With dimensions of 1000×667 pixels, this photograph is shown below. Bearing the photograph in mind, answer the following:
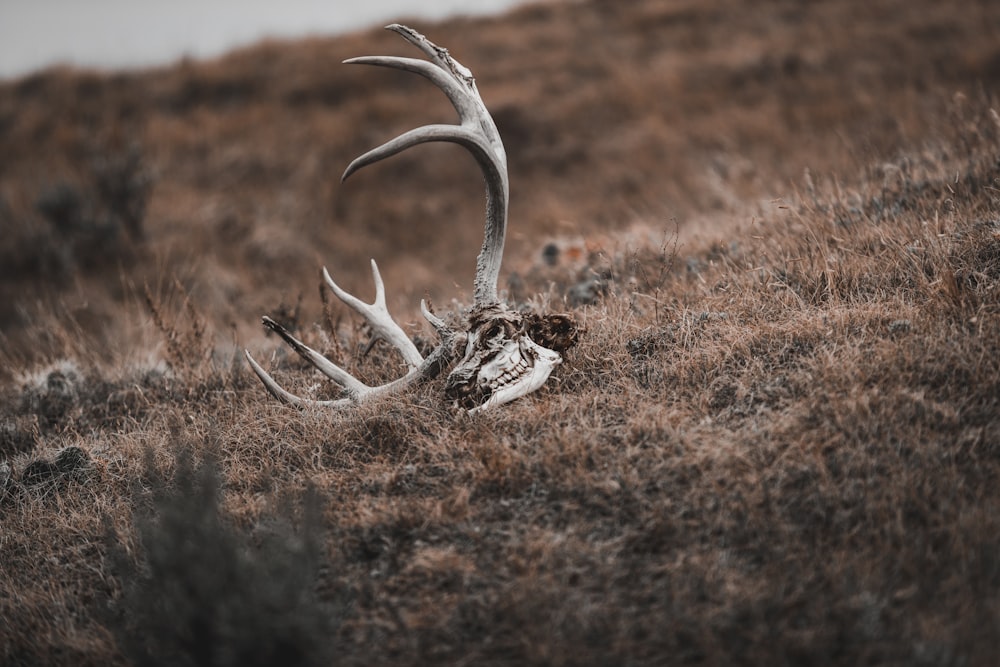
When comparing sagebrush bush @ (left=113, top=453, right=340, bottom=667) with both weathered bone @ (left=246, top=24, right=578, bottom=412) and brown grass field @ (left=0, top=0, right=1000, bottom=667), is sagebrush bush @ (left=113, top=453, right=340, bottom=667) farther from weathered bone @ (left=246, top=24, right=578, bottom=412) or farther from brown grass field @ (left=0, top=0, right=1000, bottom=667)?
weathered bone @ (left=246, top=24, right=578, bottom=412)

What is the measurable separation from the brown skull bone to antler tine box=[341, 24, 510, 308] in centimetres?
15

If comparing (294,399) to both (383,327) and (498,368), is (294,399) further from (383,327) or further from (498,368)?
(498,368)

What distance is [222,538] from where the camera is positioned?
213 centimetres

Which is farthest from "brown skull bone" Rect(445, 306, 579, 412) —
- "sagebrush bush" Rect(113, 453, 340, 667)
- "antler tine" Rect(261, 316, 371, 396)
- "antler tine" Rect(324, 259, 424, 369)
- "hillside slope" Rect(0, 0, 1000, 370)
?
"hillside slope" Rect(0, 0, 1000, 370)

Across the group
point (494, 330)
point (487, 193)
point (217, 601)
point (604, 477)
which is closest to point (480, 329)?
point (494, 330)

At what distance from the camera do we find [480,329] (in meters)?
3.23

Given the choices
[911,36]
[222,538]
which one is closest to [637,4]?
[911,36]

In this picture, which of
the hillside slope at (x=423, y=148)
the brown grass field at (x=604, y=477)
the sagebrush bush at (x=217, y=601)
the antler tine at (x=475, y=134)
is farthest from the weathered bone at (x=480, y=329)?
the hillside slope at (x=423, y=148)

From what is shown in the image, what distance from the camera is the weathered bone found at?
10.2 feet

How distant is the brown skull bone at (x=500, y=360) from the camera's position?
3107mm

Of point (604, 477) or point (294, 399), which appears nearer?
point (604, 477)

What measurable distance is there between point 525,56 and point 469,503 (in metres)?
12.6

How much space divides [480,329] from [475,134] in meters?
0.86

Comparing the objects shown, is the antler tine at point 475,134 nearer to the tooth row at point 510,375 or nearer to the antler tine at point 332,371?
the tooth row at point 510,375
